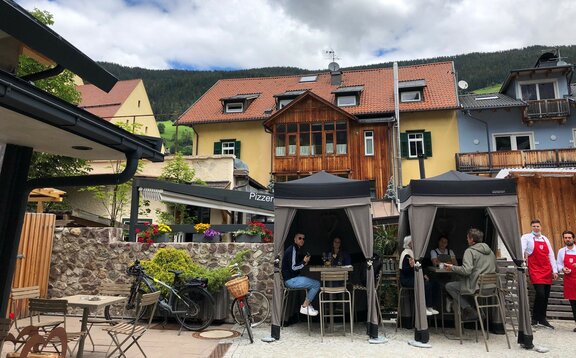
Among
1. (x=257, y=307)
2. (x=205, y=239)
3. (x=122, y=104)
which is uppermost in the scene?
(x=122, y=104)

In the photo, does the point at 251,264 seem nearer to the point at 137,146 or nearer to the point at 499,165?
the point at 137,146

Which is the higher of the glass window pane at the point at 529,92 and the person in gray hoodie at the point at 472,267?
the glass window pane at the point at 529,92

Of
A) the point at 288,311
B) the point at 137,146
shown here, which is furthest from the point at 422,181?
the point at 137,146

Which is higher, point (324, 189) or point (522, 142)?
point (522, 142)

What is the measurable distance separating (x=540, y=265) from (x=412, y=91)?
17.3 metres

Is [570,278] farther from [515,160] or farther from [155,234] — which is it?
[515,160]

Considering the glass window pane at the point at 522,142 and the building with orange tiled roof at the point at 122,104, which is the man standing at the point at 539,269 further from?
the building with orange tiled roof at the point at 122,104

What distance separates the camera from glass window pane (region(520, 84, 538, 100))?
21862mm

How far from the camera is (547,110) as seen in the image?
2067cm

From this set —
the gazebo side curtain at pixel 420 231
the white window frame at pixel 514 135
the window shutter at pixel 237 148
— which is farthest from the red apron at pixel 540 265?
the window shutter at pixel 237 148

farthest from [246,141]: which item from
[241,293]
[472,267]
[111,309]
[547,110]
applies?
[472,267]

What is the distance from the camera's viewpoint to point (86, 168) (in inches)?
655

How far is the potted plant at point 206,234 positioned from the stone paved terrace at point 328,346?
93.5 inches

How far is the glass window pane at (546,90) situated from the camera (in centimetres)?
2169
